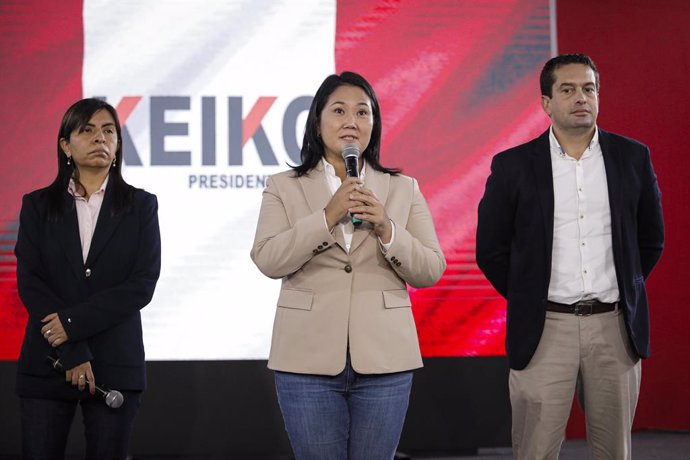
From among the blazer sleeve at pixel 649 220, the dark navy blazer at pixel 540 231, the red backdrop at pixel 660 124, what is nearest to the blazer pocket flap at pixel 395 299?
the dark navy blazer at pixel 540 231

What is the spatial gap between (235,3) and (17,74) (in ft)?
4.40

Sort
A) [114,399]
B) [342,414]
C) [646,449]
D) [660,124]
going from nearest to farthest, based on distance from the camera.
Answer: [342,414] → [114,399] → [646,449] → [660,124]

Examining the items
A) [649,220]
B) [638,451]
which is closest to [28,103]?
[649,220]

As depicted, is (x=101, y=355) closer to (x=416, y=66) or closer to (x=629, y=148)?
(x=629, y=148)

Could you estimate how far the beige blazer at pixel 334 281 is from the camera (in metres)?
2.24

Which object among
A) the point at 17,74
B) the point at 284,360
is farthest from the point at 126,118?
the point at 284,360

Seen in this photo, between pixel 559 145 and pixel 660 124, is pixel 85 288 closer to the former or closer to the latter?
pixel 559 145

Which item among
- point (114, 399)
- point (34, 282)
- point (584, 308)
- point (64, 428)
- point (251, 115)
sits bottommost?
point (64, 428)

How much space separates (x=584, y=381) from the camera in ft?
9.16

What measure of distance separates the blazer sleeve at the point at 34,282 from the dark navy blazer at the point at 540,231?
1.49m

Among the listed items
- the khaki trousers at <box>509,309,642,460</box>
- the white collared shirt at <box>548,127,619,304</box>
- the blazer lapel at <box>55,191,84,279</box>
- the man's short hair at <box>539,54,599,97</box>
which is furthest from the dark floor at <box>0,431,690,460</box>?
the man's short hair at <box>539,54,599,97</box>

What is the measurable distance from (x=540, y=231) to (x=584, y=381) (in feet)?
1.80

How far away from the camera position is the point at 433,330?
4727mm

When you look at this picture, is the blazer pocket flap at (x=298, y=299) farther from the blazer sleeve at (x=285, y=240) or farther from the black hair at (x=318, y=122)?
the black hair at (x=318, y=122)
